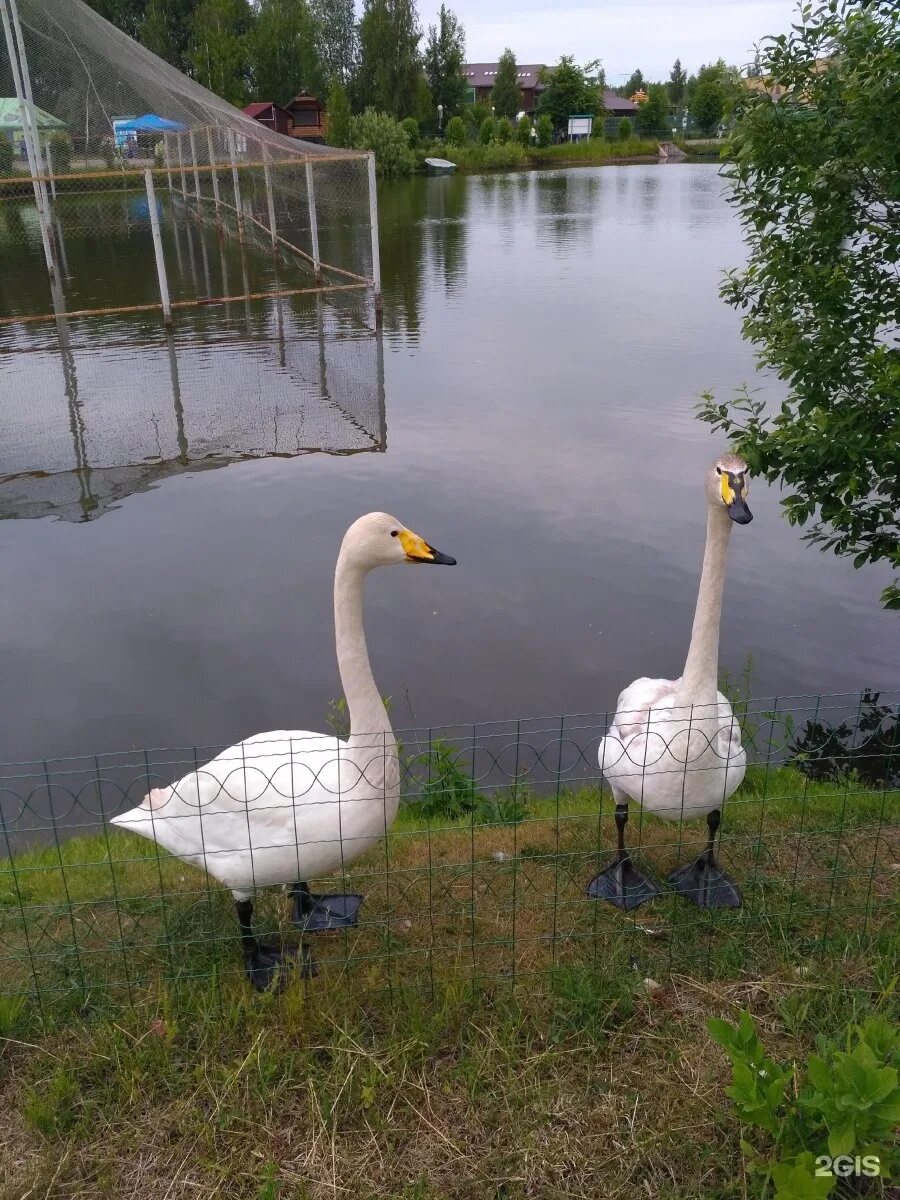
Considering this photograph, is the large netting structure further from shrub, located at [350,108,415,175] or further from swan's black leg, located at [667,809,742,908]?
shrub, located at [350,108,415,175]

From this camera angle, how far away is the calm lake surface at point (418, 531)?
26.7 feet

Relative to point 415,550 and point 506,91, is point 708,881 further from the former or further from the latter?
point 506,91

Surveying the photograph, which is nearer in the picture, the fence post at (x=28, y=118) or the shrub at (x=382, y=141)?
the fence post at (x=28, y=118)

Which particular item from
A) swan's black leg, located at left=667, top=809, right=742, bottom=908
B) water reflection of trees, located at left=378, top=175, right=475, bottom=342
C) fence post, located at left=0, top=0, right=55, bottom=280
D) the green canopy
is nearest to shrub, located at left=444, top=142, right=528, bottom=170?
water reflection of trees, located at left=378, top=175, right=475, bottom=342

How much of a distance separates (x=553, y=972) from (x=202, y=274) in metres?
25.2

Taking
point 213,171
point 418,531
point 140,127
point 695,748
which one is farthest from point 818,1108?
point 140,127

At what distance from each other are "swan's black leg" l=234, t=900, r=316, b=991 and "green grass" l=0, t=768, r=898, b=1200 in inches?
3.8

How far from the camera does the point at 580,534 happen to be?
1078 cm

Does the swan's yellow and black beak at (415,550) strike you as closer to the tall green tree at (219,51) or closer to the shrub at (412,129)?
the tall green tree at (219,51)

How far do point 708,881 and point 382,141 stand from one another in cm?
5809

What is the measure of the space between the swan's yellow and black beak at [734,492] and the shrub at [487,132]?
267ft

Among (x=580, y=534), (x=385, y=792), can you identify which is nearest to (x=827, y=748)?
(x=580, y=534)

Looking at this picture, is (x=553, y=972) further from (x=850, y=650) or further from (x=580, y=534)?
(x=580, y=534)

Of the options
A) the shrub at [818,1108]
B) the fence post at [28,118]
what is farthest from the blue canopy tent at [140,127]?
the shrub at [818,1108]
